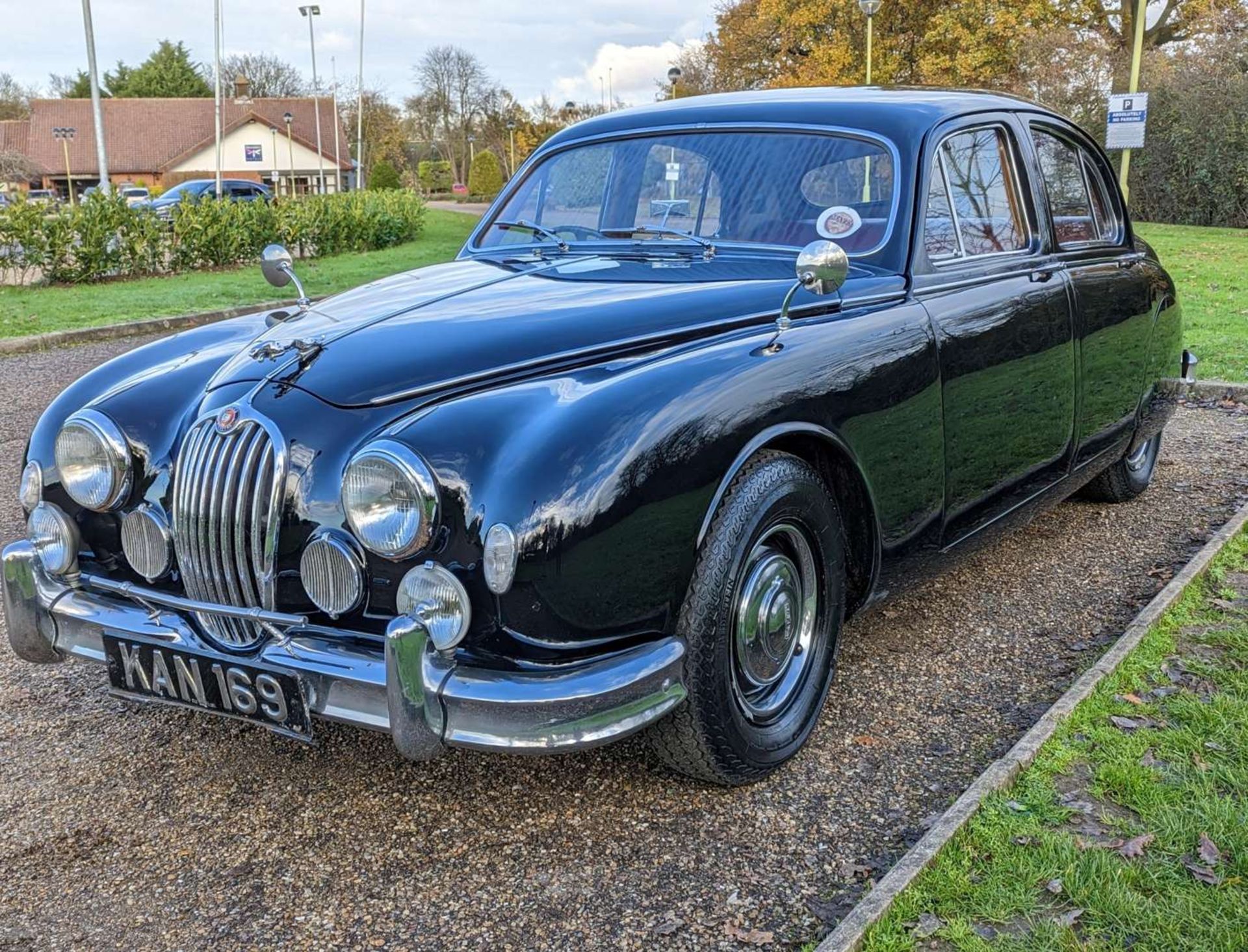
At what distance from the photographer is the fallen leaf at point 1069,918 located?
2.24 metres

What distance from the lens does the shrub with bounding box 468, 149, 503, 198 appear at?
52375 mm

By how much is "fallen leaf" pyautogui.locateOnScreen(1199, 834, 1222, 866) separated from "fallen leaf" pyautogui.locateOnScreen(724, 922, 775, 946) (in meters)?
1.00

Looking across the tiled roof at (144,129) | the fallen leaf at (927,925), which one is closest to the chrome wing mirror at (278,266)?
the fallen leaf at (927,925)

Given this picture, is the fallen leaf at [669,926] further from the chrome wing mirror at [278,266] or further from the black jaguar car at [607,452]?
the chrome wing mirror at [278,266]

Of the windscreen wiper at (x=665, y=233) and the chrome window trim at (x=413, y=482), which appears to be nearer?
the chrome window trim at (x=413, y=482)

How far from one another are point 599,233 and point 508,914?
2.27 metres

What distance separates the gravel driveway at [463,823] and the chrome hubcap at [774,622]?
0.77 feet

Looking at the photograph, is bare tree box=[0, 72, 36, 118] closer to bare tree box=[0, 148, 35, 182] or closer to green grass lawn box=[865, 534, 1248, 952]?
bare tree box=[0, 148, 35, 182]

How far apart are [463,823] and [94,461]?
4.18 ft

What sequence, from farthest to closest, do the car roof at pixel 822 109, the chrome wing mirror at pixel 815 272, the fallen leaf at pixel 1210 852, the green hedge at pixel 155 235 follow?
the green hedge at pixel 155 235, the car roof at pixel 822 109, the chrome wing mirror at pixel 815 272, the fallen leaf at pixel 1210 852

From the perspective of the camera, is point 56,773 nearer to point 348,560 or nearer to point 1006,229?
point 348,560

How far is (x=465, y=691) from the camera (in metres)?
2.26

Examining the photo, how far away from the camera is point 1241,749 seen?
9.63ft

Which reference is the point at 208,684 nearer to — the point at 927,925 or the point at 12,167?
the point at 927,925
